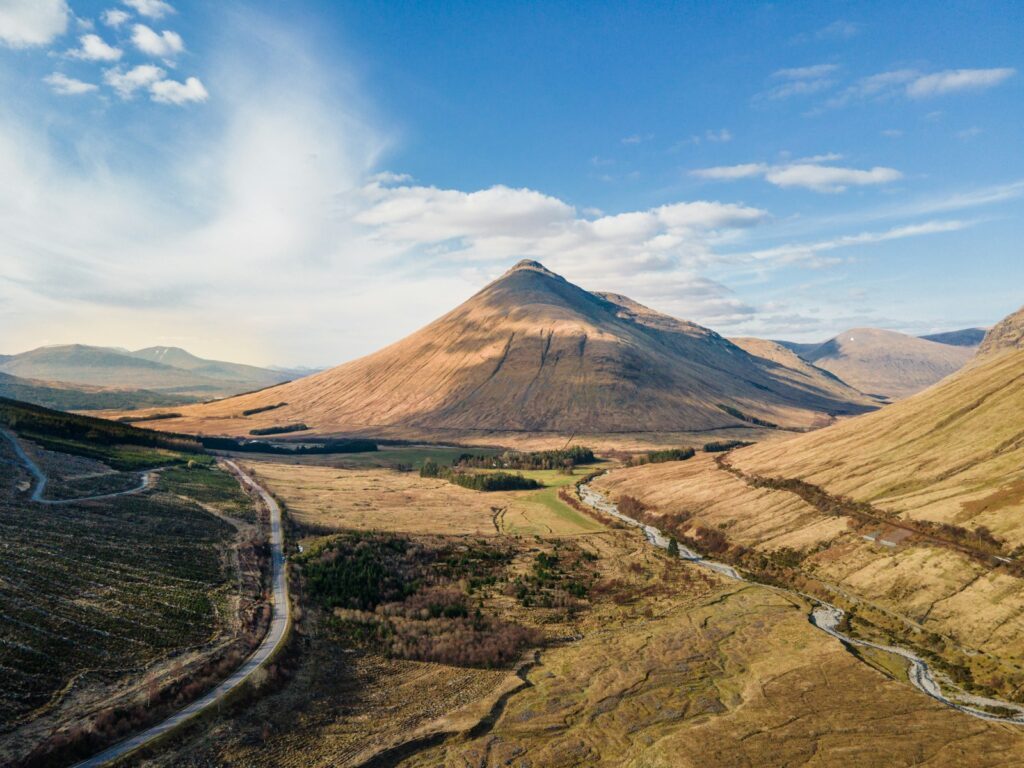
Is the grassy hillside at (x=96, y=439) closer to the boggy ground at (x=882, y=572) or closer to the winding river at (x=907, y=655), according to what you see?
the winding river at (x=907, y=655)

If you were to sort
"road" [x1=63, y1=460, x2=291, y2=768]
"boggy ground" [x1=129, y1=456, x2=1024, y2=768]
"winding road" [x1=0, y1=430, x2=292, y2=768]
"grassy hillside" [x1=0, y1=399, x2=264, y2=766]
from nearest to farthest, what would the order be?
"road" [x1=63, y1=460, x2=291, y2=768] → "winding road" [x1=0, y1=430, x2=292, y2=768] → "grassy hillside" [x1=0, y1=399, x2=264, y2=766] → "boggy ground" [x1=129, y1=456, x2=1024, y2=768]

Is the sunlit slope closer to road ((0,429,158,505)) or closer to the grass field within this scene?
the grass field

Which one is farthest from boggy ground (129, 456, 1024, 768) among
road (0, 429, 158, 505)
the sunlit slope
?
road (0, 429, 158, 505)

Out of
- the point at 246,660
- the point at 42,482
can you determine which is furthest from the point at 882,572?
the point at 42,482

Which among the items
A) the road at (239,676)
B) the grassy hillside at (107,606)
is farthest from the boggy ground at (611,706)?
the grassy hillside at (107,606)

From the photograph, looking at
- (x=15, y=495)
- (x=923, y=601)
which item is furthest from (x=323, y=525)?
(x=923, y=601)
